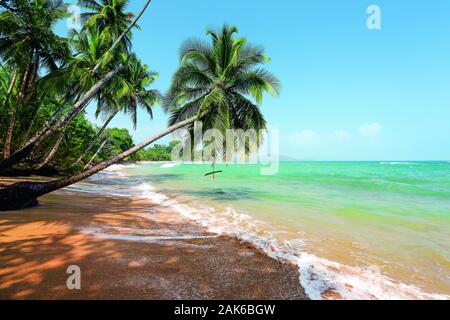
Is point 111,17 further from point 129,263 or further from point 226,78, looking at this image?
point 129,263

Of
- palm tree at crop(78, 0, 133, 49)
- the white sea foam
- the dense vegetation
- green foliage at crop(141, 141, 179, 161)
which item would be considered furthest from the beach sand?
green foliage at crop(141, 141, 179, 161)

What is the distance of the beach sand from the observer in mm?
3023

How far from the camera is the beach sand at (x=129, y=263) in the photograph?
3.02 m

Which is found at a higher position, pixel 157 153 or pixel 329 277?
pixel 157 153

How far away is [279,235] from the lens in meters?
6.30

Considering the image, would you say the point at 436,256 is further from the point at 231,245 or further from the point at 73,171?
the point at 73,171

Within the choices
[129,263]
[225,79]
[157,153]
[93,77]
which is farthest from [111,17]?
[157,153]

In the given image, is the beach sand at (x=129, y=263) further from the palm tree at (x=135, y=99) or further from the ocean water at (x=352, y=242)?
the palm tree at (x=135, y=99)

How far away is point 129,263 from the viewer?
3809mm

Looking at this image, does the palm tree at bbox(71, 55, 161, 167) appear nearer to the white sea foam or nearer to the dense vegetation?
the dense vegetation

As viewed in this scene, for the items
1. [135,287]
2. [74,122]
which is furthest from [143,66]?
[135,287]

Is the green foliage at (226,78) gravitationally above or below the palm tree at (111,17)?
below

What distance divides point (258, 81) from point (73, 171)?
1692 cm

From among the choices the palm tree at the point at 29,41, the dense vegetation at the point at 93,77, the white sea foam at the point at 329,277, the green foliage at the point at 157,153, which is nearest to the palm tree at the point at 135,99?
the dense vegetation at the point at 93,77
